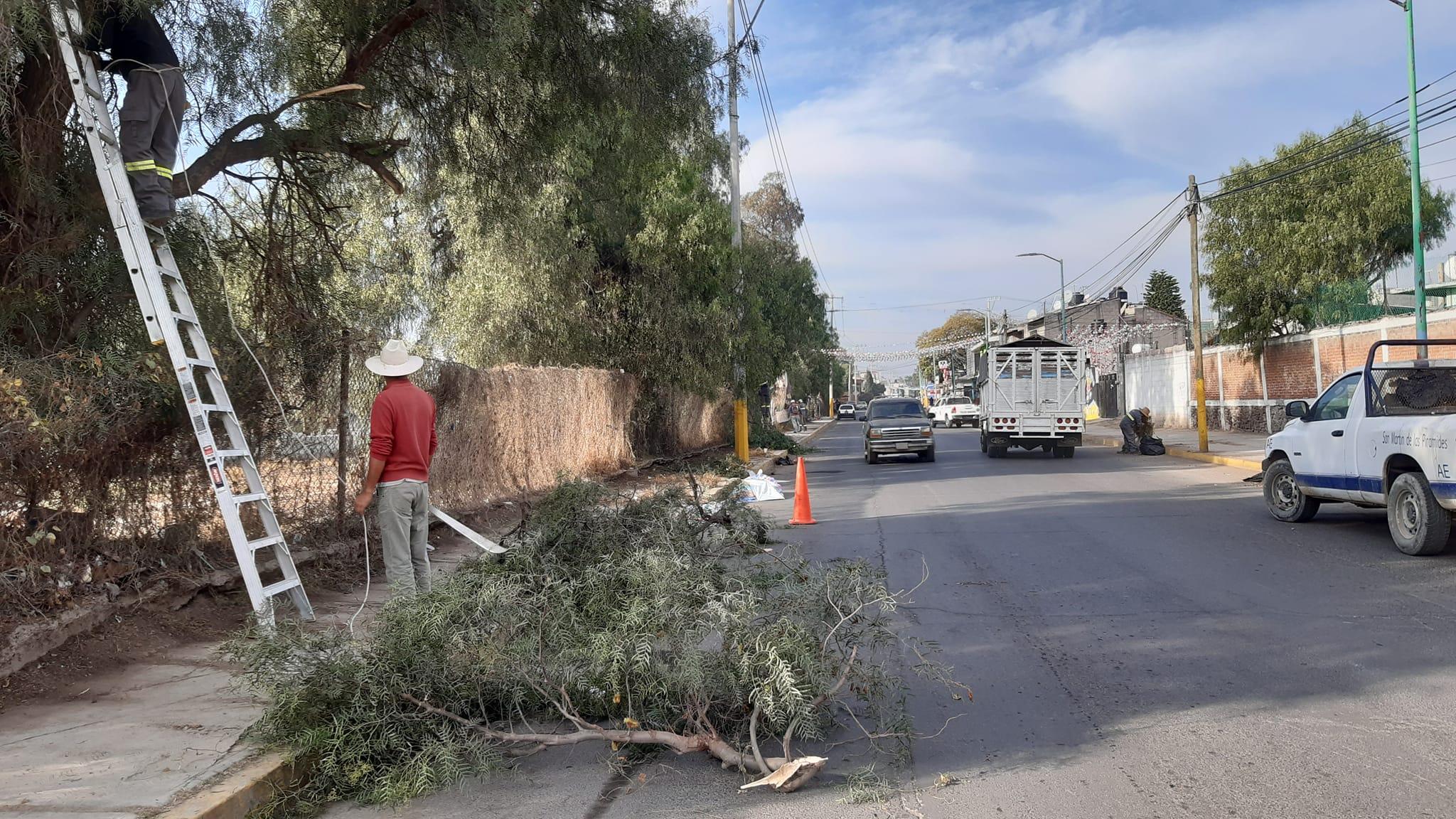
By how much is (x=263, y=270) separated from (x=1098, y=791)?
23.7 feet

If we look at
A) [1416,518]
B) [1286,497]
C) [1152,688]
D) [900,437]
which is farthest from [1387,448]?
[900,437]

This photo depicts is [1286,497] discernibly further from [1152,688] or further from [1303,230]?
[1303,230]

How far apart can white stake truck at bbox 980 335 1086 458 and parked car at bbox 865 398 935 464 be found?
1717mm

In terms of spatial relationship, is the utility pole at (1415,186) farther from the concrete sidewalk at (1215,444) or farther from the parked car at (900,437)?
the parked car at (900,437)

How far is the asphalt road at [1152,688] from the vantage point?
13.9 feet

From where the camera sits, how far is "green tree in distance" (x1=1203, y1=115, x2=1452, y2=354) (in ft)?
89.2

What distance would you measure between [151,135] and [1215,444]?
84.9ft

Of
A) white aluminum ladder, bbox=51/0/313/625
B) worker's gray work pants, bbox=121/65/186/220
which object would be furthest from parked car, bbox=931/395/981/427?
white aluminum ladder, bbox=51/0/313/625

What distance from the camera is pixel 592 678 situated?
475cm

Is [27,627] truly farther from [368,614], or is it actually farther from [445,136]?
[445,136]

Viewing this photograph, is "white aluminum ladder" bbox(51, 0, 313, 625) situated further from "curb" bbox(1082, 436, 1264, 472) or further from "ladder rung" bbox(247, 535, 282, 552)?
"curb" bbox(1082, 436, 1264, 472)

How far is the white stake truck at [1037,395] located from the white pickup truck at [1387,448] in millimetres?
12671

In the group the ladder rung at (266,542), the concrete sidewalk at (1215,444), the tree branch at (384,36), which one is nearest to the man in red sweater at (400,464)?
the ladder rung at (266,542)

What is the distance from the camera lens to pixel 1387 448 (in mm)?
9766
